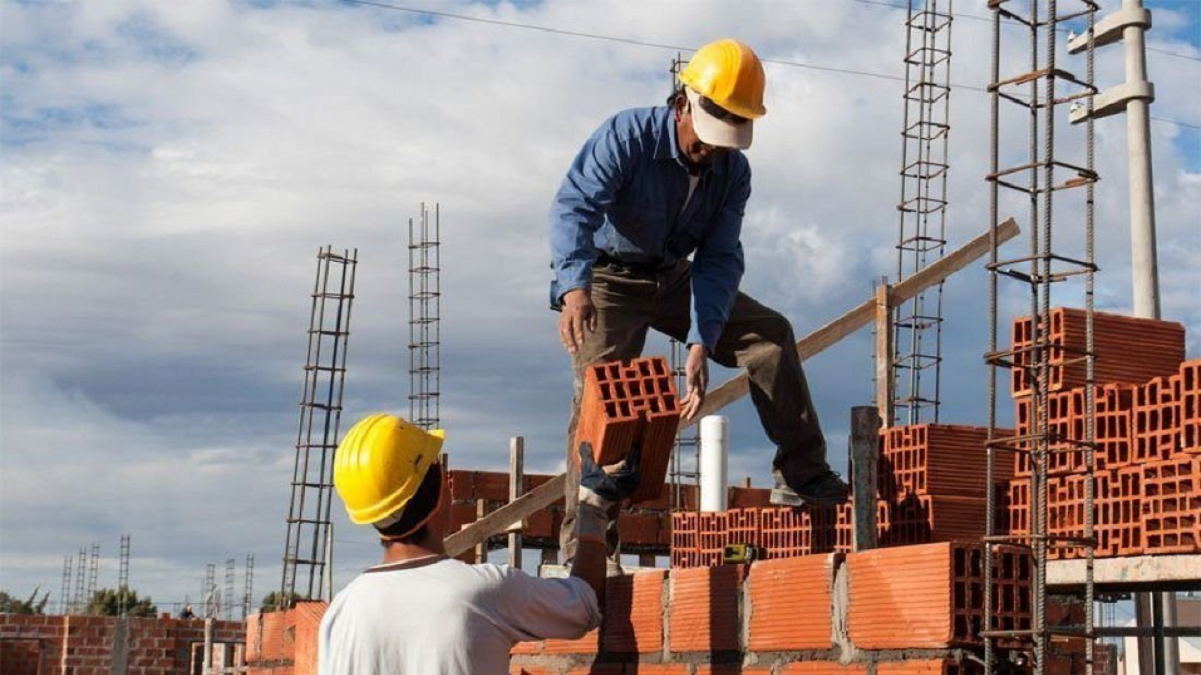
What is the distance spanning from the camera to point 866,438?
5320 mm

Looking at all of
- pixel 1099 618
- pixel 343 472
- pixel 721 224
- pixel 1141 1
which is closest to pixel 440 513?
pixel 343 472

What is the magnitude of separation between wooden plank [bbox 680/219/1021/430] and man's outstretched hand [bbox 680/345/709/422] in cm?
430

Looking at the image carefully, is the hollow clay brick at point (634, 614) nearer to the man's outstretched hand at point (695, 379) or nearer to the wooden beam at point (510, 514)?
the man's outstretched hand at point (695, 379)

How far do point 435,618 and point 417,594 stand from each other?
6cm

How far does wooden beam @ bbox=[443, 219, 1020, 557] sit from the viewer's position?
32.7ft

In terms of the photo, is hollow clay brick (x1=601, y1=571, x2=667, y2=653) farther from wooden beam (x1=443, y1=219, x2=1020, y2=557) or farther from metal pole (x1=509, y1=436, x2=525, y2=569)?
metal pole (x1=509, y1=436, x2=525, y2=569)

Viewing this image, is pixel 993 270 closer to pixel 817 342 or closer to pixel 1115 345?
pixel 1115 345

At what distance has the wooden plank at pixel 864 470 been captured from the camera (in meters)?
5.13

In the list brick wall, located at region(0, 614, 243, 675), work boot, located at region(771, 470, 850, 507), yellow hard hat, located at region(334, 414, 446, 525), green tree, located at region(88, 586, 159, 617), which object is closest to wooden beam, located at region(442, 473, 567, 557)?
work boot, located at region(771, 470, 850, 507)

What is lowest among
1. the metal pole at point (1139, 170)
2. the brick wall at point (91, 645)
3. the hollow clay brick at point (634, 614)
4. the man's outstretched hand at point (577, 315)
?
the brick wall at point (91, 645)

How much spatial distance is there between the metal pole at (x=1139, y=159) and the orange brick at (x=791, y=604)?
9.13 metres

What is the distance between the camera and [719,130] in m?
4.61

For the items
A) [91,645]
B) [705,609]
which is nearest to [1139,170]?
[705,609]

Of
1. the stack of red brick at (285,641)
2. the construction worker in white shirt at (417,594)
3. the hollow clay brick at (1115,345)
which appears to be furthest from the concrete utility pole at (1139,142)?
the construction worker in white shirt at (417,594)
